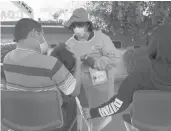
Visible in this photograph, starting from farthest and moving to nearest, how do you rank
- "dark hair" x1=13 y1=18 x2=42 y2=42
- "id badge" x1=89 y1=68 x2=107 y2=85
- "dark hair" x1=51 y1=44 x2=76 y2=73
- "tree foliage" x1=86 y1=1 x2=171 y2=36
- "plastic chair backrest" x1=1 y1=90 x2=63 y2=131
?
"tree foliage" x1=86 y1=1 x2=171 y2=36 → "id badge" x1=89 y1=68 x2=107 y2=85 → "dark hair" x1=51 y1=44 x2=76 y2=73 → "dark hair" x1=13 y1=18 x2=42 y2=42 → "plastic chair backrest" x1=1 y1=90 x2=63 y2=131

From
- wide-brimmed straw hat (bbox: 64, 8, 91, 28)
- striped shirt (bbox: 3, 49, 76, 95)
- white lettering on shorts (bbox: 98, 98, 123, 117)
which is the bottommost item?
white lettering on shorts (bbox: 98, 98, 123, 117)

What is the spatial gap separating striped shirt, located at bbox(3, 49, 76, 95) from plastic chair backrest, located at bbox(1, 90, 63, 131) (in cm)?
10

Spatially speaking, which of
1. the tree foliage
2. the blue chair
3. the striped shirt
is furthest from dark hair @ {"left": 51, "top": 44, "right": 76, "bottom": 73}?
the tree foliage

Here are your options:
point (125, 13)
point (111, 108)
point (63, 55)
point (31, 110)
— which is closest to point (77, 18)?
point (63, 55)

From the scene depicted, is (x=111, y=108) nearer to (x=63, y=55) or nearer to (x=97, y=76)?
(x=63, y=55)

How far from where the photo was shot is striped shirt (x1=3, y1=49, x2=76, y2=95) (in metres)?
1.73

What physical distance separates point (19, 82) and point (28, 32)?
1.01 feet

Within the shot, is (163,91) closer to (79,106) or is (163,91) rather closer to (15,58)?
(79,106)

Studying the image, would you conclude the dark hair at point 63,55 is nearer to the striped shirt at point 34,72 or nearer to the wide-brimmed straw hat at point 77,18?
the striped shirt at point 34,72

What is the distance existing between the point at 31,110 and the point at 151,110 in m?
0.68

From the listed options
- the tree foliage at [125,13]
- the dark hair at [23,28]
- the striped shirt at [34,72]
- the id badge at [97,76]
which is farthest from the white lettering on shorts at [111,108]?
the tree foliage at [125,13]

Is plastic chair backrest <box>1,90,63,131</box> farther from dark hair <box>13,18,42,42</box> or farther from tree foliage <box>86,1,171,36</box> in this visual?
tree foliage <box>86,1,171,36</box>

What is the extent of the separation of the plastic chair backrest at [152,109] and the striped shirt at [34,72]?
1.38 feet

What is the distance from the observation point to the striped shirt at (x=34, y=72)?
1729 millimetres
